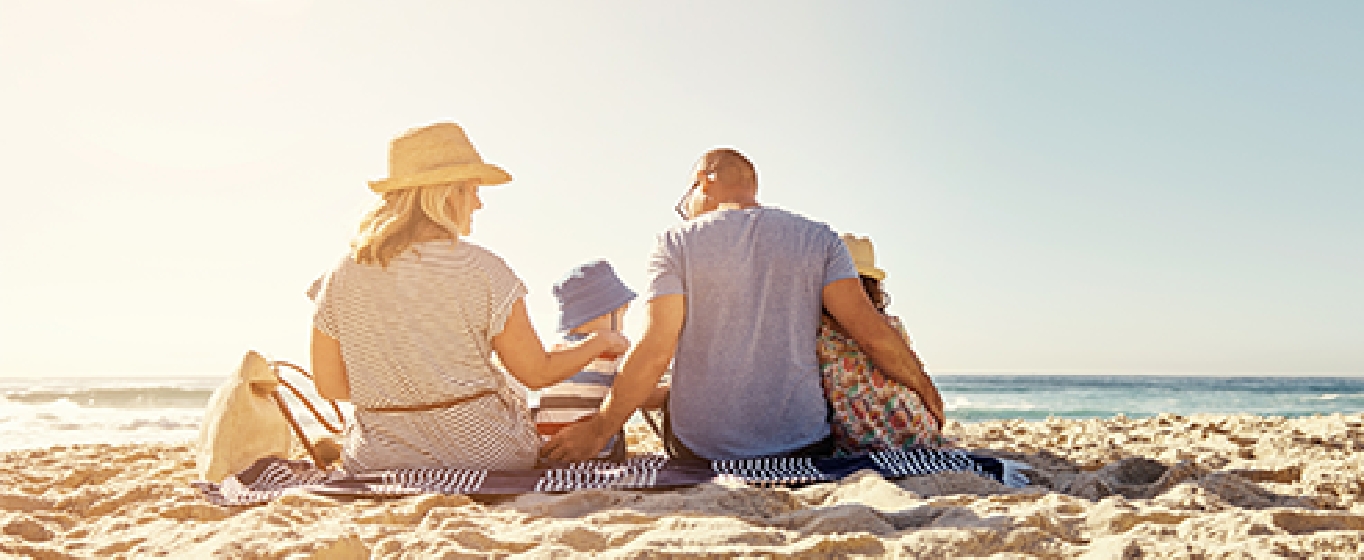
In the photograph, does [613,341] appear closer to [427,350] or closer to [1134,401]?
[427,350]

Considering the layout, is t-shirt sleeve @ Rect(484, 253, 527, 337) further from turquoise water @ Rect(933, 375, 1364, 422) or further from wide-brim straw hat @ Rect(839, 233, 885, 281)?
turquoise water @ Rect(933, 375, 1364, 422)

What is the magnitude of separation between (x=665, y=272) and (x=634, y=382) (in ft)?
1.52

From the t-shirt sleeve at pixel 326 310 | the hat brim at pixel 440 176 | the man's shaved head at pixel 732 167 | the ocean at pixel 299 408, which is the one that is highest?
the man's shaved head at pixel 732 167

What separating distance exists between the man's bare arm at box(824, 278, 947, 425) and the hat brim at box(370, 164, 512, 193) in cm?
143

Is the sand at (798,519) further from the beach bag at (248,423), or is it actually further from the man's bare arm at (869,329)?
the man's bare arm at (869,329)

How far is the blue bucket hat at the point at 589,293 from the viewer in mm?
3717

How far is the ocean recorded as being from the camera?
950 cm

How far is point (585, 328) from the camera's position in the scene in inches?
147

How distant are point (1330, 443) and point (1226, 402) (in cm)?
2248

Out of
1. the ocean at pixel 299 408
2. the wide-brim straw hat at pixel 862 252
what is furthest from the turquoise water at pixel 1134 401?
the wide-brim straw hat at pixel 862 252

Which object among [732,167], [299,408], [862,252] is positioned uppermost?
[732,167]

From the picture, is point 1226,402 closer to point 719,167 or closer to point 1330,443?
point 1330,443

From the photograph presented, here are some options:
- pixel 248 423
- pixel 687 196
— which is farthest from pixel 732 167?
pixel 248 423

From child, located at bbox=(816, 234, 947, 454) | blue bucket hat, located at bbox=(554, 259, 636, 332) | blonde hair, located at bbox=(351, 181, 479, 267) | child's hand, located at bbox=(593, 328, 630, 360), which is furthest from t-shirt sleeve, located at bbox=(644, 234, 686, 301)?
blonde hair, located at bbox=(351, 181, 479, 267)
